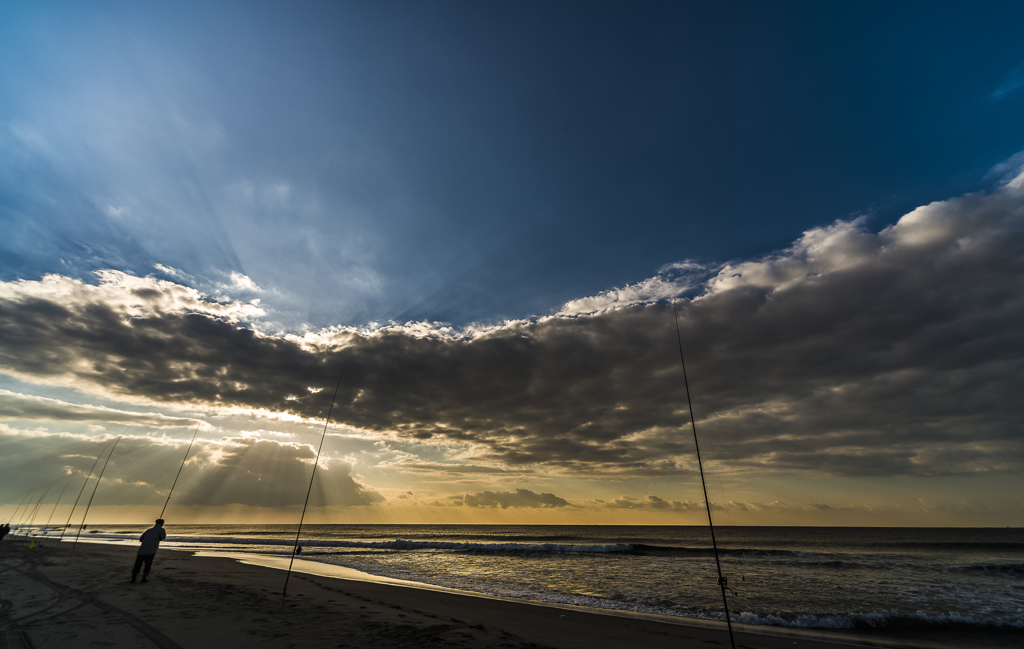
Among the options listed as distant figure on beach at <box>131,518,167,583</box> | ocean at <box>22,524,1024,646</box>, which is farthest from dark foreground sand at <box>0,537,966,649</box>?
ocean at <box>22,524,1024,646</box>

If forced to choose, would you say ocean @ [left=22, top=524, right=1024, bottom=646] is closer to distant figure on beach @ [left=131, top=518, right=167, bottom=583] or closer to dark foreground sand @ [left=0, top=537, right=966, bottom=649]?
dark foreground sand @ [left=0, top=537, right=966, bottom=649]

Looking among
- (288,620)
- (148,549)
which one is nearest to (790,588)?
(288,620)

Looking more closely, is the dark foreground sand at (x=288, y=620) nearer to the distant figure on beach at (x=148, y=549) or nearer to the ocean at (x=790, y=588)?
the distant figure on beach at (x=148, y=549)

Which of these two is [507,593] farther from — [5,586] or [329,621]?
[5,586]

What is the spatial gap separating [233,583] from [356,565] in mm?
13819

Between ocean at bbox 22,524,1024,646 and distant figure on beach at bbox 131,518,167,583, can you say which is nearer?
ocean at bbox 22,524,1024,646

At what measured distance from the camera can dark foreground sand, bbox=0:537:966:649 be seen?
8.27 meters

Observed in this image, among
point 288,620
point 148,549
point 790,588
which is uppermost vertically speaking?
point 148,549

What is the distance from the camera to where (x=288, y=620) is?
9930 mm

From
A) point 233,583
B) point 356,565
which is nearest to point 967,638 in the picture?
point 233,583

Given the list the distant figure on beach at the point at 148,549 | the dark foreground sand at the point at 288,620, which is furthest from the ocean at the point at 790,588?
the distant figure on beach at the point at 148,549

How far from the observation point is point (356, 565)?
2762 centimetres

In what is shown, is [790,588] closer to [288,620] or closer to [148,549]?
[288,620]

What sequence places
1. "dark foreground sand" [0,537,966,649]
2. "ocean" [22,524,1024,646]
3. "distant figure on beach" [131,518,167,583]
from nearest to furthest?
"dark foreground sand" [0,537,966,649], "ocean" [22,524,1024,646], "distant figure on beach" [131,518,167,583]
